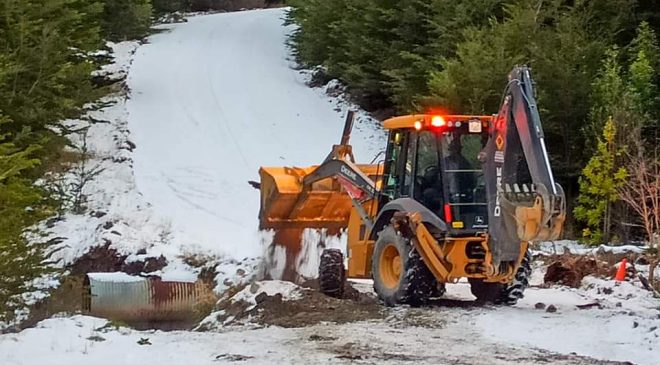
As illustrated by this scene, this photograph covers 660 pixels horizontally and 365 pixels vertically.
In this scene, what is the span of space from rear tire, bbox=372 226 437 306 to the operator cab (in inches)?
20.0

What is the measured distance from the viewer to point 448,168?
10625 millimetres

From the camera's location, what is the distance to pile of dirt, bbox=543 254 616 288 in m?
12.9

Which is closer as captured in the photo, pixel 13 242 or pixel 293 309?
pixel 293 309

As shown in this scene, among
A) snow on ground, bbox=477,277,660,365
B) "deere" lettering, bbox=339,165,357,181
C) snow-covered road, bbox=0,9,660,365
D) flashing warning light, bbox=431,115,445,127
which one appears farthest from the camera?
"deere" lettering, bbox=339,165,357,181

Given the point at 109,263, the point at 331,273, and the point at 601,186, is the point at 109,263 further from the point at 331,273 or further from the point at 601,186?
the point at 601,186

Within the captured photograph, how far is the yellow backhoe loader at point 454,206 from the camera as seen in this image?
9531mm

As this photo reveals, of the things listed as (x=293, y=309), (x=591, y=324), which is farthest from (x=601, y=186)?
(x=293, y=309)

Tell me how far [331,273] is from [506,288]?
7.27 ft

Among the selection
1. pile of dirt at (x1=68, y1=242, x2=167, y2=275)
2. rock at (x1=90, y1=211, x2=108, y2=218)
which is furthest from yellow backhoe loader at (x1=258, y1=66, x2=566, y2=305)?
rock at (x1=90, y1=211, x2=108, y2=218)

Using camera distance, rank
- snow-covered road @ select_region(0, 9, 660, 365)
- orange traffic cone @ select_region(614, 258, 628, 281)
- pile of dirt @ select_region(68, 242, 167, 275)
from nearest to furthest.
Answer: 1. snow-covered road @ select_region(0, 9, 660, 365)
2. orange traffic cone @ select_region(614, 258, 628, 281)
3. pile of dirt @ select_region(68, 242, 167, 275)

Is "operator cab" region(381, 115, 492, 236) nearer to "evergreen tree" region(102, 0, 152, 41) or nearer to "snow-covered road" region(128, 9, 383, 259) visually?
"snow-covered road" region(128, 9, 383, 259)

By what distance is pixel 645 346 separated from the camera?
8.13 metres

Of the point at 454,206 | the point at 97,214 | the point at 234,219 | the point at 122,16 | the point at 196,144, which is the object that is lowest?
the point at 234,219

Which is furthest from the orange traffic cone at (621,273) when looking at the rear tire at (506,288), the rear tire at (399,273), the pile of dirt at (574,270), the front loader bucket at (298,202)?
the front loader bucket at (298,202)
